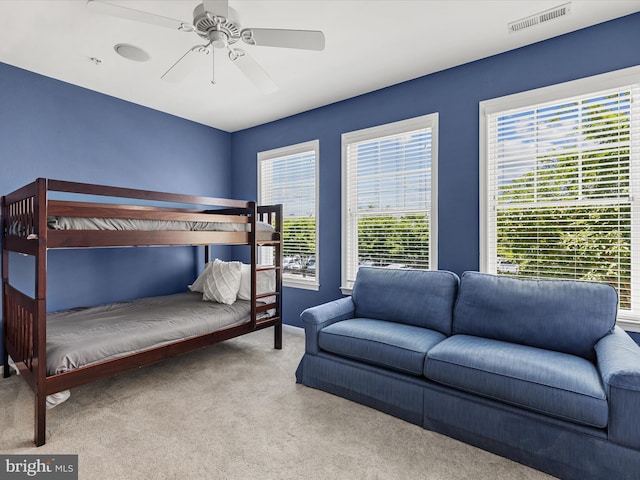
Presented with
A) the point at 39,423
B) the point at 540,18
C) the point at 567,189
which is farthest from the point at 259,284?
the point at 540,18

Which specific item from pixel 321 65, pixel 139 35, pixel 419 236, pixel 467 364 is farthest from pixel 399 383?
pixel 139 35

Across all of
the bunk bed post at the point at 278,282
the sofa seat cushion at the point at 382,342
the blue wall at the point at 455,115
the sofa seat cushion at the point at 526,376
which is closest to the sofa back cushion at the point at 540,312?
the sofa seat cushion at the point at 526,376

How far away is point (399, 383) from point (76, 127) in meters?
3.84

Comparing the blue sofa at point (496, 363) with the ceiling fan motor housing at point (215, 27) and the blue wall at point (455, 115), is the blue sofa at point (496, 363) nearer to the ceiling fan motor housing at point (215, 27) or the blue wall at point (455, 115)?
the blue wall at point (455, 115)

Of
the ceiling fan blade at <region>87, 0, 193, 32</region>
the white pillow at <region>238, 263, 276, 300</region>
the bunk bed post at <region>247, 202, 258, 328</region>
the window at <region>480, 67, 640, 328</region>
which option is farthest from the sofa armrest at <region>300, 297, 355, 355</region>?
the ceiling fan blade at <region>87, 0, 193, 32</region>

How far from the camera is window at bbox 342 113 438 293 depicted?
130 inches

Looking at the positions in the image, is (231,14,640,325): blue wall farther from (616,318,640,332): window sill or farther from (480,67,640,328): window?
(616,318,640,332): window sill

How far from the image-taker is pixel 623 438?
1.57 m

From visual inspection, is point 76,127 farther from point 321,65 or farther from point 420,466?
point 420,466

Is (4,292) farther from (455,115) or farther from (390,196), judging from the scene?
(455,115)

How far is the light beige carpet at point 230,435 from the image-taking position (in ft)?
5.86

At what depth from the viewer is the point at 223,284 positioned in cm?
359

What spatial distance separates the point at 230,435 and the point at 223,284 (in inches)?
68.1

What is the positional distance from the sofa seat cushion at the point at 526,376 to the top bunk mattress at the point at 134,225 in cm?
200
